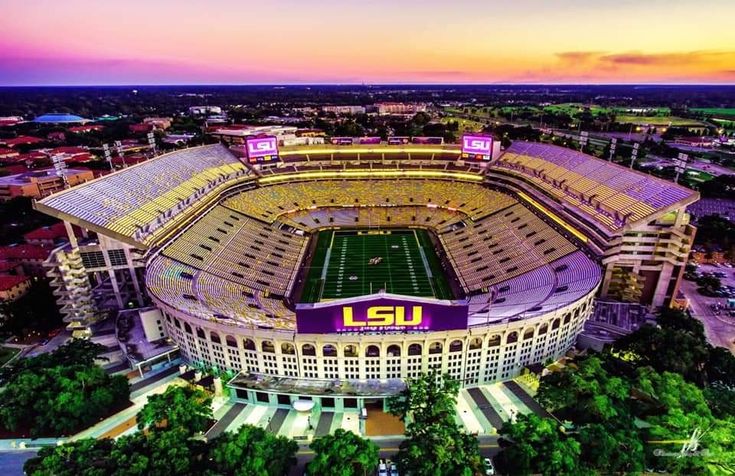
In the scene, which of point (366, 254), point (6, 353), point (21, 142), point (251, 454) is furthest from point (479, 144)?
point (21, 142)

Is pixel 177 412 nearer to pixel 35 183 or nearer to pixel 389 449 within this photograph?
pixel 389 449

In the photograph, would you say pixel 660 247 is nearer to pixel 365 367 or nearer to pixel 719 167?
pixel 365 367

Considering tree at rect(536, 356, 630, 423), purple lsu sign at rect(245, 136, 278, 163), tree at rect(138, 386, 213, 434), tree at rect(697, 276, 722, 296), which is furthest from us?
purple lsu sign at rect(245, 136, 278, 163)

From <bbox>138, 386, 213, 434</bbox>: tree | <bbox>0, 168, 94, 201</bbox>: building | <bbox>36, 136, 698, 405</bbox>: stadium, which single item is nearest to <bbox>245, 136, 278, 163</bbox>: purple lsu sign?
<bbox>36, 136, 698, 405</bbox>: stadium

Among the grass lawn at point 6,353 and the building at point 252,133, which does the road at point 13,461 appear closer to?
the grass lawn at point 6,353

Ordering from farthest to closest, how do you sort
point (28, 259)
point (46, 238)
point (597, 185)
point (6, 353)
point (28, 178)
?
1. point (28, 178)
2. point (46, 238)
3. point (597, 185)
4. point (28, 259)
5. point (6, 353)

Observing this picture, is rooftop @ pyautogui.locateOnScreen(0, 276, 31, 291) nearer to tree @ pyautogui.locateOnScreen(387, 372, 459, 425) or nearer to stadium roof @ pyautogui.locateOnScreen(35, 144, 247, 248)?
stadium roof @ pyautogui.locateOnScreen(35, 144, 247, 248)
